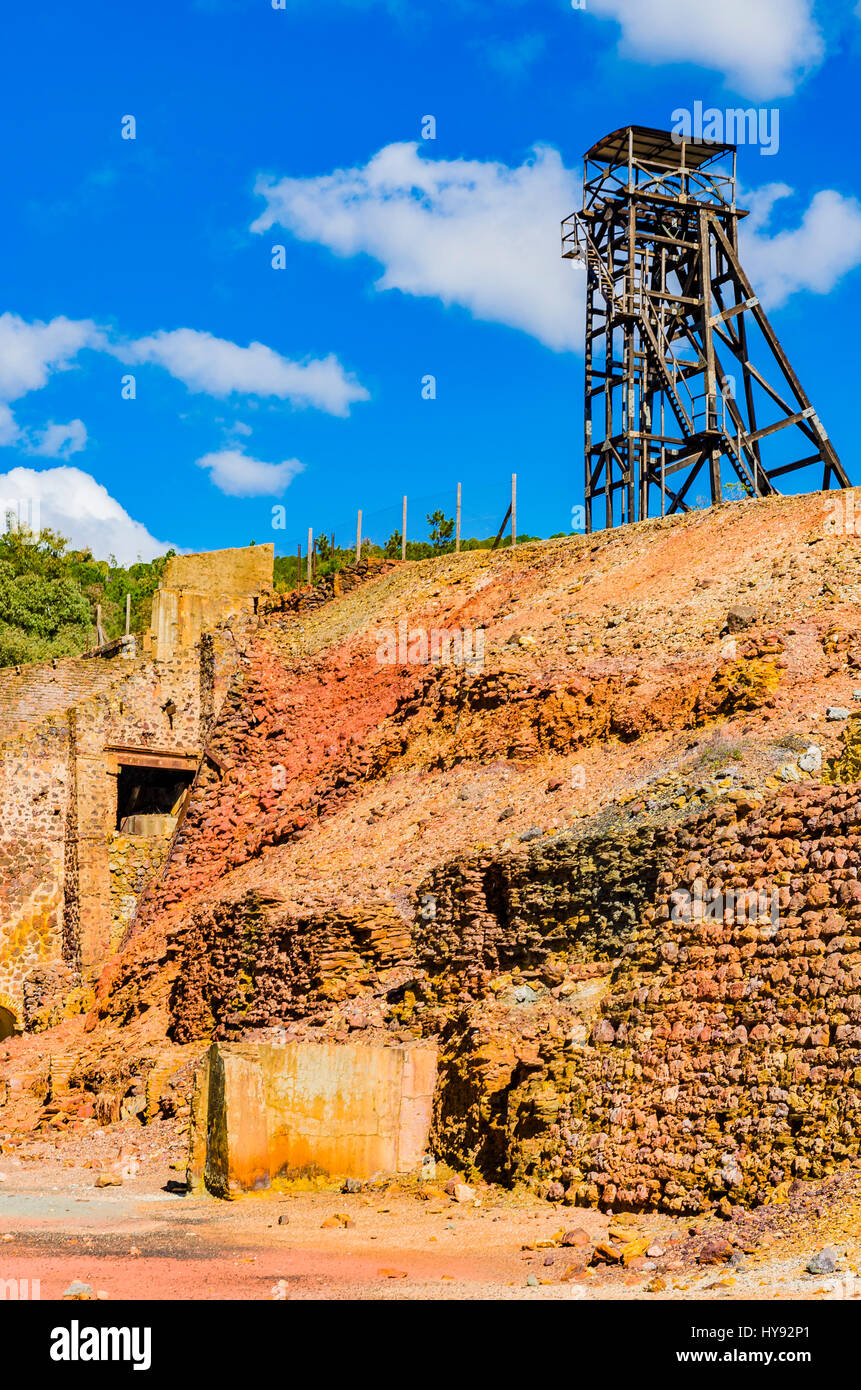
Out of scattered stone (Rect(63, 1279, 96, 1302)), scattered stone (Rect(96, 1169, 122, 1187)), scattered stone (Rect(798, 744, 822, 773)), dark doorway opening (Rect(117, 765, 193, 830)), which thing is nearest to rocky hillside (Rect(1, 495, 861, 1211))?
scattered stone (Rect(798, 744, 822, 773))

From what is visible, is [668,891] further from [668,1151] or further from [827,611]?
[827,611]

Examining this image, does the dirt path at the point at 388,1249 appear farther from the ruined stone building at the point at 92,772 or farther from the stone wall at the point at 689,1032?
the ruined stone building at the point at 92,772

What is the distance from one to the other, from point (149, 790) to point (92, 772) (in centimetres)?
341

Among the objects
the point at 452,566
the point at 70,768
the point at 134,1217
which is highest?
the point at 452,566

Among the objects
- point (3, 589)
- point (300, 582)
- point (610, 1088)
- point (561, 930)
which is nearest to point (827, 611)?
point (561, 930)

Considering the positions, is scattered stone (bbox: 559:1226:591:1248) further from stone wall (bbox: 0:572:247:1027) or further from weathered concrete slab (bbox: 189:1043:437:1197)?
stone wall (bbox: 0:572:247:1027)

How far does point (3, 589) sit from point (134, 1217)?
3219 centimetres

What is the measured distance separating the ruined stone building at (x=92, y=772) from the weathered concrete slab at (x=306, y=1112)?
40.0 ft

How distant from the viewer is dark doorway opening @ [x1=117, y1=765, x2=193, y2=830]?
95.1 ft

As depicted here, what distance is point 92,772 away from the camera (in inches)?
1032

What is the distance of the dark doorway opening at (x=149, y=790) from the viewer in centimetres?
2900

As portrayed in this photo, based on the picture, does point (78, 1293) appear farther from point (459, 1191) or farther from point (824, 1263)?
point (459, 1191)

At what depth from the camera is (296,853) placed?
67.1 feet

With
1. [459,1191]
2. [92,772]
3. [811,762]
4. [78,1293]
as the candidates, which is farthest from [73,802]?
[78,1293]
